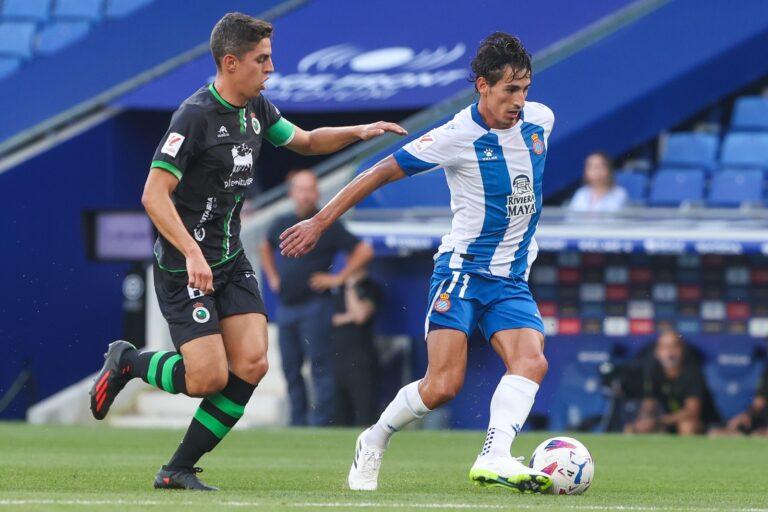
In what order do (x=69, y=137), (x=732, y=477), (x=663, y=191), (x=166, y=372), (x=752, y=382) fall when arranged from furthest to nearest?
1. (x=69, y=137)
2. (x=663, y=191)
3. (x=752, y=382)
4. (x=732, y=477)
5. (x=166, y=372)

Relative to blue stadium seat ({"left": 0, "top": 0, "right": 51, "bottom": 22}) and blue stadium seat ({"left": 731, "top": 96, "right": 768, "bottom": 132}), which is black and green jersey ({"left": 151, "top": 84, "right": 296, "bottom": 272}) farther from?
blue stadium seat ({"left": 0, "top": 0, "right": 51, "bottom": 22})

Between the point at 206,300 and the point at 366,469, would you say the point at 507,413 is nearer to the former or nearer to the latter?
the point at 366,469

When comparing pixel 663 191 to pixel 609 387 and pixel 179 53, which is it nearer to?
pixel 609 387

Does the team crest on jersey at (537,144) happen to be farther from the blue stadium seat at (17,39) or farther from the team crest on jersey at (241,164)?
the blue stadium seat at (17,39)

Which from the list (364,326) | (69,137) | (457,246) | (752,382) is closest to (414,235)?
(364,326)

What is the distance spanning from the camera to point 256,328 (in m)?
7.64

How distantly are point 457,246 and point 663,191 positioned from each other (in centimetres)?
816

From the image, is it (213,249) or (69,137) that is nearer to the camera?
(213,249)

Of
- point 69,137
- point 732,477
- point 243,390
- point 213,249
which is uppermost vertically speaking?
point 69,137

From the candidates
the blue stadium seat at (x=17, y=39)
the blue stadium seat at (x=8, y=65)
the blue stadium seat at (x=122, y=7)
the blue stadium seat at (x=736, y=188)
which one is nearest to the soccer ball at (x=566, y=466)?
the blue stadium seat at (x=736, y=188)

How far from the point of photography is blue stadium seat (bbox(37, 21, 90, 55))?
64.7ft

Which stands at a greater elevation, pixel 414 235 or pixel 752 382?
pixel 414 235

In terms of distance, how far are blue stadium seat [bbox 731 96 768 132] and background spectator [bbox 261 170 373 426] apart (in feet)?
14.4

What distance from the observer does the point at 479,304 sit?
798 cm
